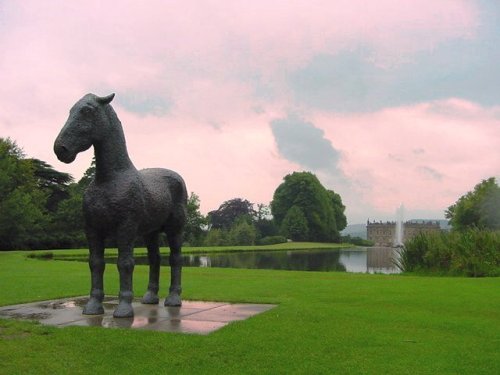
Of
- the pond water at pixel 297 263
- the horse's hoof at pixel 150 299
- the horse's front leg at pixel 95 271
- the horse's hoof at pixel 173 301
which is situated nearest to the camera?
the horse's front leg at pixel 95 271

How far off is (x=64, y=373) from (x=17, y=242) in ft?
133

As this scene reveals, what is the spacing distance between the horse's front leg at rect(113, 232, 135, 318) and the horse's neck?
0.90 m

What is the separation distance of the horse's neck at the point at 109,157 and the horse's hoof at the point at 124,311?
1917 millimetres

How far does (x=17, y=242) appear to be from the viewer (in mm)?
42125

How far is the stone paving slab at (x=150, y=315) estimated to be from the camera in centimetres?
736

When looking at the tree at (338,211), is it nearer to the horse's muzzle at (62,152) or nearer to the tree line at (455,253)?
the tree line at (455,253)

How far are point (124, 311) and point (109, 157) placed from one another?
7.66 ft

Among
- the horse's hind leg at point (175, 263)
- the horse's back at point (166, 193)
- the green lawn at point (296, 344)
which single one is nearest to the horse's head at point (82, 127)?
the horse's back at point (166, 193)

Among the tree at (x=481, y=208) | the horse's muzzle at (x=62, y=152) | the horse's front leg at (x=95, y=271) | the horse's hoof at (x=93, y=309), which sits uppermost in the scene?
the tree at (x=481, y=208)

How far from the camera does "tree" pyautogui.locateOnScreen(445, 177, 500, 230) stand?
55.6 metres

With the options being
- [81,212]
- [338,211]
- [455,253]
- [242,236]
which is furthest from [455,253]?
[338,211]

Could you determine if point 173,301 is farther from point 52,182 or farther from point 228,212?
point 228,212

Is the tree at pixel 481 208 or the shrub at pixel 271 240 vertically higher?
the tree at pixel 481 208

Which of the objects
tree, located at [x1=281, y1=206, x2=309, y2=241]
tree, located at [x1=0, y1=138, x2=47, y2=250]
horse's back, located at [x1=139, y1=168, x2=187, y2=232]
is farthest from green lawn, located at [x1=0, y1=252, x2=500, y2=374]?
tree, located at [x1=281, y1=206, x2=309, y2=241]
